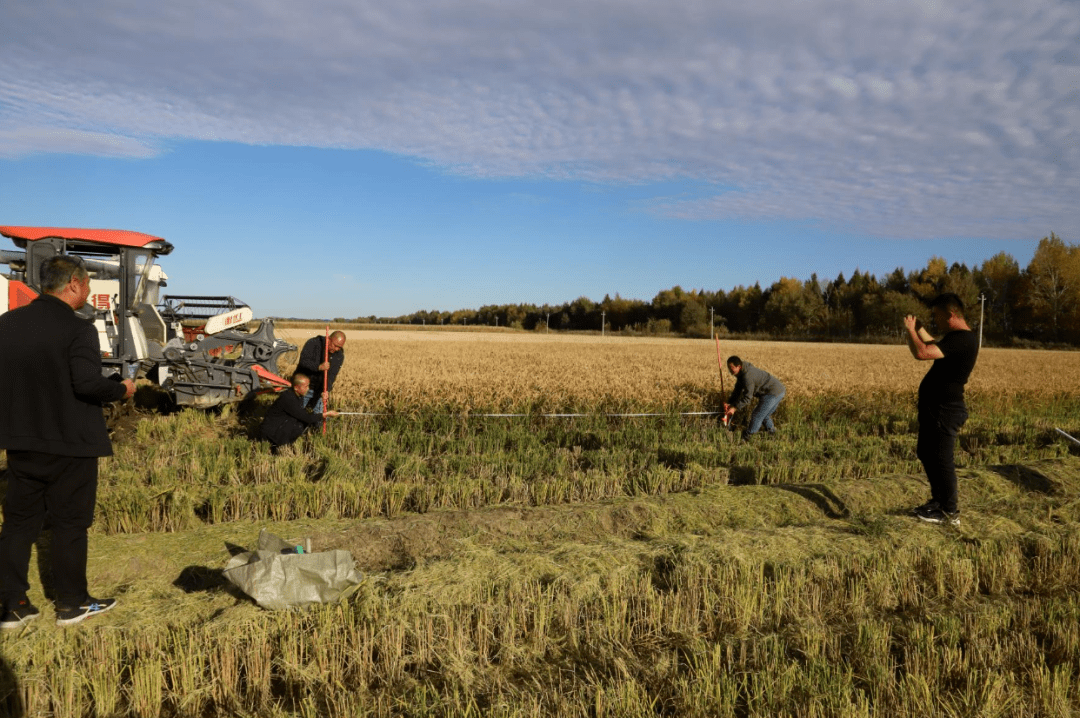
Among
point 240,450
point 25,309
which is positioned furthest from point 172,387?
point 25,309

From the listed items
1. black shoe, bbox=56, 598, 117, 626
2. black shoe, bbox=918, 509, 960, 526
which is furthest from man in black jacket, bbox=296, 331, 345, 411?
black shoe, bbox=918, 509, 960, 526

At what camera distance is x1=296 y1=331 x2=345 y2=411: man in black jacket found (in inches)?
400

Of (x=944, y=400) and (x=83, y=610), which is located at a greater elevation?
(x=944, y=400)

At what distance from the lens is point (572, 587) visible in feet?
15.1

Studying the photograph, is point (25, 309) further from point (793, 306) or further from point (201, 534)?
point (793, 306)

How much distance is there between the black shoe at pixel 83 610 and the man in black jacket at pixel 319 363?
19.0 ft

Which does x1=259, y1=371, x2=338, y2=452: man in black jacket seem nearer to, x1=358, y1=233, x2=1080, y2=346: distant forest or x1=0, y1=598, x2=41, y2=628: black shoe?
x1=0, y1=598, x2=41, y2=628: black shoe

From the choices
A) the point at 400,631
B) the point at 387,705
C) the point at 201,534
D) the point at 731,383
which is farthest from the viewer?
the point at 731,383

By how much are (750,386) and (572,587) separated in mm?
7347

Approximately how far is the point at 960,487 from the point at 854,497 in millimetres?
1434

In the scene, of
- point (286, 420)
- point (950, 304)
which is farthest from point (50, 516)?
point (950, 304)

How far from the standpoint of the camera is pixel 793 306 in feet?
262

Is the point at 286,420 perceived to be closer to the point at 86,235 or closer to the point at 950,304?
the point at 86,235

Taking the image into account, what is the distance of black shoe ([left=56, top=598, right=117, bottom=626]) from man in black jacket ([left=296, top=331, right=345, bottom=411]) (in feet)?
19.0
